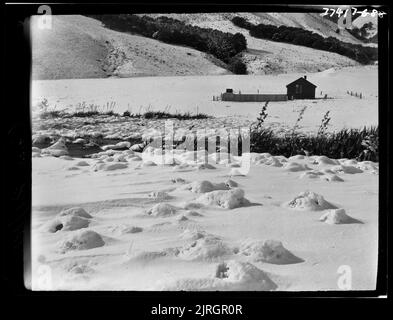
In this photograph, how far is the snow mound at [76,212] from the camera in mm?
2843

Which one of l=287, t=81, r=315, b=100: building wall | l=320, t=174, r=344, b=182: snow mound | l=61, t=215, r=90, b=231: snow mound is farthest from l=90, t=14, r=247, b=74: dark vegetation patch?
l=61, t=215, r=90, b=231: snow mound

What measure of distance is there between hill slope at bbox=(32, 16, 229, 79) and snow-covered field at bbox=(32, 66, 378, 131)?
53mm

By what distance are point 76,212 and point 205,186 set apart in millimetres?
736

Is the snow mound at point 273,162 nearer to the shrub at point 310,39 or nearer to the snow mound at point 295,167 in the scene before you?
the snow mound at point 295,167

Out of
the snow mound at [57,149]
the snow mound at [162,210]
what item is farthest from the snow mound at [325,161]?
the snow mound at [57,149]

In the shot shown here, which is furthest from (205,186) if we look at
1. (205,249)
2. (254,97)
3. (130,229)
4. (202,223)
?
(254,97)

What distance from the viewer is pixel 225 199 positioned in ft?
9.37

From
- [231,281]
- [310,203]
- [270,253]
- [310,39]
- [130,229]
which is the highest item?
[310,39]

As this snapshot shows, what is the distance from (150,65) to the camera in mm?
2971

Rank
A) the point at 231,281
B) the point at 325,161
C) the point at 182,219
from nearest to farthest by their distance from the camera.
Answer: the point at 231,281
the point at 182,219
the point at 325,161

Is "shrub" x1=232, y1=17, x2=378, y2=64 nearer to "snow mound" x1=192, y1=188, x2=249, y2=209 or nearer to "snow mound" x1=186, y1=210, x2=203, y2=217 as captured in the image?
"snow mound" x1=192, y1=188, x2=249, y2=209

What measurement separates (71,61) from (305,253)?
1.70 metres

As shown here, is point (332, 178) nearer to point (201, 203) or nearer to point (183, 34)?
point (201, 203)
